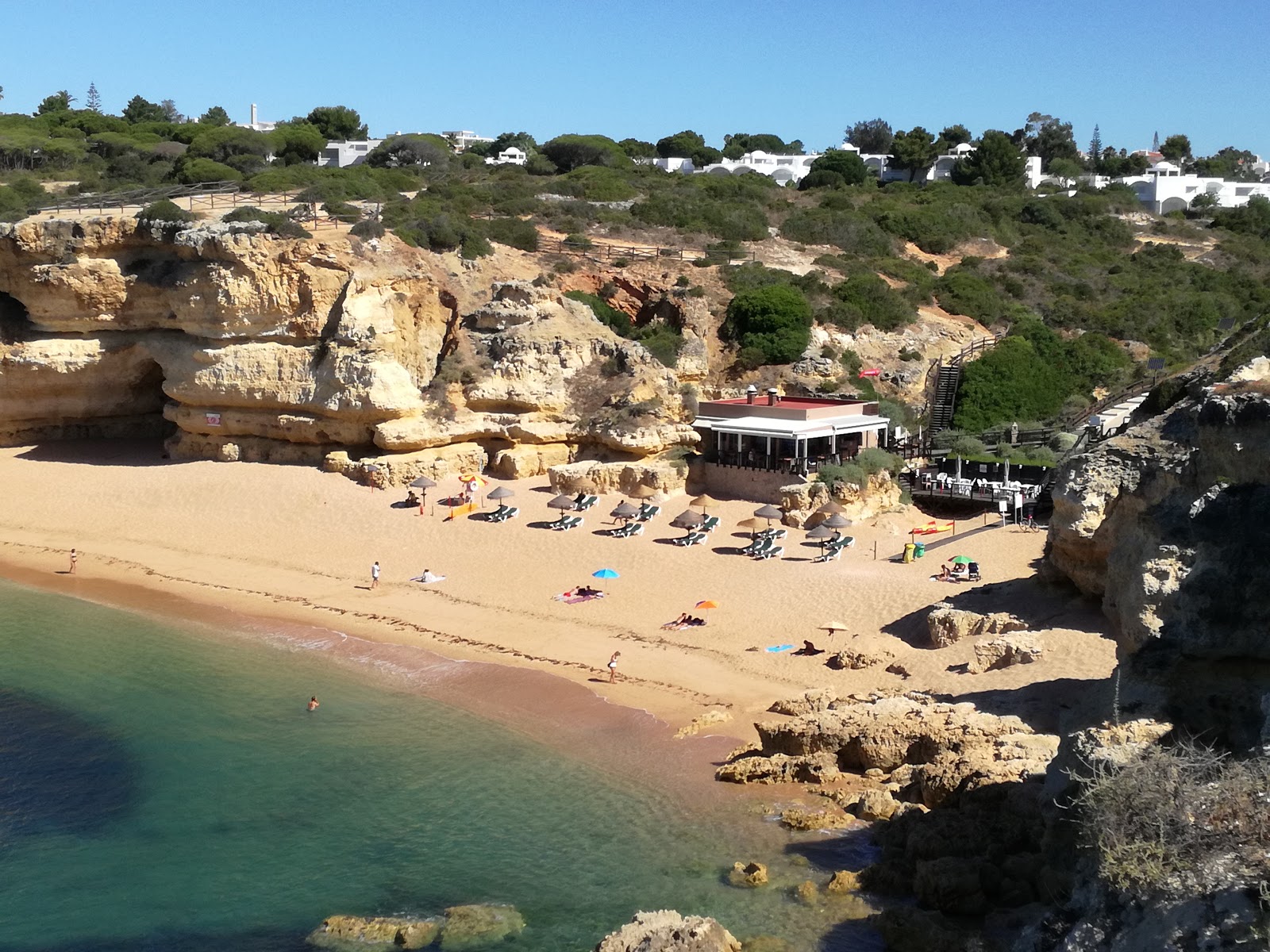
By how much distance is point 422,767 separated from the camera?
59.0 feet

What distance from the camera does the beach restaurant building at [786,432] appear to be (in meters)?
29.5

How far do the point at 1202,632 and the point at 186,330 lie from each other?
28.5m

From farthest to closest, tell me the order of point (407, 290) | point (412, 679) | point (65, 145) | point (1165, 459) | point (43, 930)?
point (65, 145), point (407, 290), point (412, 679), point (1165, 459), point (43, 930)

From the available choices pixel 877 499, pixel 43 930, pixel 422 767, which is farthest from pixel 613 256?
pixel 43 930

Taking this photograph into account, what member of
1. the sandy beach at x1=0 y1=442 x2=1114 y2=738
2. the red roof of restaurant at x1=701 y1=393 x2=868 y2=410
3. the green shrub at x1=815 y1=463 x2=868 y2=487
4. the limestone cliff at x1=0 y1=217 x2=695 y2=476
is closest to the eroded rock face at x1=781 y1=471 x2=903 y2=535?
the green shrub at x1=815 y1=463 x2=868 y2=487

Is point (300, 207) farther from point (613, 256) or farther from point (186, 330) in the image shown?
point (613, 256)

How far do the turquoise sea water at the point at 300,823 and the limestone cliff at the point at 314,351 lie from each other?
10979 millimetres

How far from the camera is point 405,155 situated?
6288cm

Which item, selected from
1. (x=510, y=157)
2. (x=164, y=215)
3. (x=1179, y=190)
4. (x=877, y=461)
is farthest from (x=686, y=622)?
(x=510, y=157)

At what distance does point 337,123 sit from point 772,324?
1879 inches

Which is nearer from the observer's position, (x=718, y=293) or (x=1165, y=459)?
(x=1165, y=459)

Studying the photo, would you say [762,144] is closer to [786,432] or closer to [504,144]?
[504,144]

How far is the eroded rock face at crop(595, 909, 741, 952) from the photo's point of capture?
38.6 feet

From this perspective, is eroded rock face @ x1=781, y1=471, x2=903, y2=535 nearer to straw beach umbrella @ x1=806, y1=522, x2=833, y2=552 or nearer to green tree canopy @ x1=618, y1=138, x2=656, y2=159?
straw beach umbrella @ x1=806, y1=522, x2=833, y2=552
